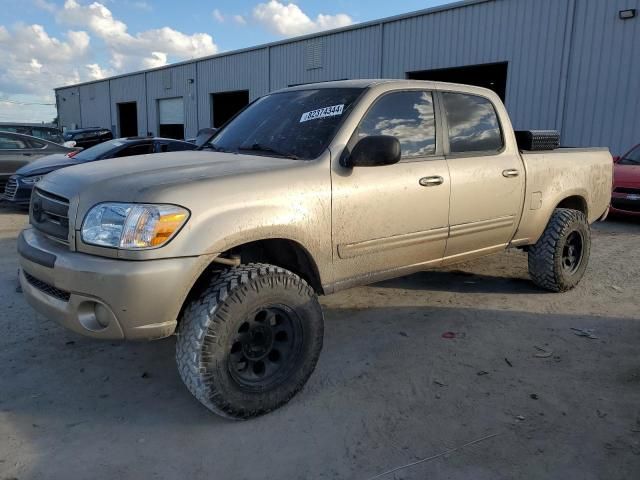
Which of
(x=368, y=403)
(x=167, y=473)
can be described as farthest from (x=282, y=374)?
(x=167, y=473)

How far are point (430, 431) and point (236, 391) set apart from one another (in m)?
1.04

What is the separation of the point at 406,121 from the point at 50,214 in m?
2.38

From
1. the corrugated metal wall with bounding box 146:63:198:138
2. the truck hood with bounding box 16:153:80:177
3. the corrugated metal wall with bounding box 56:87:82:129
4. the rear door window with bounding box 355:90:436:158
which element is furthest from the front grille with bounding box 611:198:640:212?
the corrugated metal wall with bounding box 56:87:82:129

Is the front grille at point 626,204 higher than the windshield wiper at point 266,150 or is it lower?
lower

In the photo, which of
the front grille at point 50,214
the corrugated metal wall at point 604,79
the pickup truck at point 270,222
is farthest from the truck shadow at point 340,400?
the corrugated metal wall at point 604,79

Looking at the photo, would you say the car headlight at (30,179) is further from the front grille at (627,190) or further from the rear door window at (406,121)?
the front grille at (627,190)

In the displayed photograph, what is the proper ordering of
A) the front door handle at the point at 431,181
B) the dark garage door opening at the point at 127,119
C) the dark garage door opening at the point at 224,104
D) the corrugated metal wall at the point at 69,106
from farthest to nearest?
1. the corrugated metal wall at the point at 69,106
2. the dark garage door opening at the point at 127,119
3. the dark garage door opening at the point at 224,104
4. the front door handle at the point at 431,181

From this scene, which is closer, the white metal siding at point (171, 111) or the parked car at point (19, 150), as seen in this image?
the parked car at point (19, 150)

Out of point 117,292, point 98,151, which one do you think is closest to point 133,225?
point 117,292

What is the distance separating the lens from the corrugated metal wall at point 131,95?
3043 centimetres

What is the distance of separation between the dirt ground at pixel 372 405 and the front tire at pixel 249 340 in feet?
0.60

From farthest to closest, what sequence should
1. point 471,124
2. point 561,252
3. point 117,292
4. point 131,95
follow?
1. point 131,95
2. point 561,252
3. point 471,124
4. point 117,292

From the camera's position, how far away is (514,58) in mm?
13352

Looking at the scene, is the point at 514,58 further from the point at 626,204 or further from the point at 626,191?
the point at 626,204
